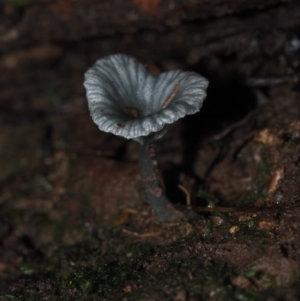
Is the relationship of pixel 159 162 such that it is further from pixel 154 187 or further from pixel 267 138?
pixel 267 138

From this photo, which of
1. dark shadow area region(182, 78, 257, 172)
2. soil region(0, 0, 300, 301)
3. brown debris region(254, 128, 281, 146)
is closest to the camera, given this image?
soil region(0, 0, 300, 301)

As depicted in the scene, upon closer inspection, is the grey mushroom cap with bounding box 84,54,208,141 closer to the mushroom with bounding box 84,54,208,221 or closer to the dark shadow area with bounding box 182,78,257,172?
the mushroom with bounding box 84,54,208,221

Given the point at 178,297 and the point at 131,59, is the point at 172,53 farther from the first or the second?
the point at 178,297

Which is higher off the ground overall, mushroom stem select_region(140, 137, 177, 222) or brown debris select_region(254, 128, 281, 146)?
brown debris select_region(254, 128, 281, 146)

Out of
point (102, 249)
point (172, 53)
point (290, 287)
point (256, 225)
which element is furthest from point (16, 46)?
point (290, 287)

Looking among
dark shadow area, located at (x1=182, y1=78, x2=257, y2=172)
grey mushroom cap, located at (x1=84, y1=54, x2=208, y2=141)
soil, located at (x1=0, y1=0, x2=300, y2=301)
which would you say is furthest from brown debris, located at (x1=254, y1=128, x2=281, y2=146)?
grey mushroom cap, located at (x1=84, y1=54, x2=208, y2=141)
